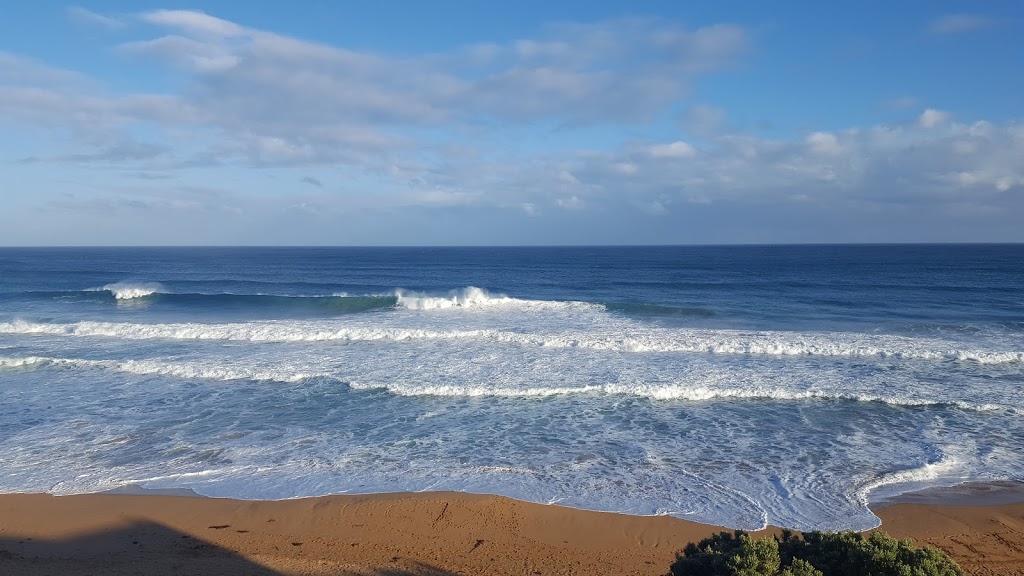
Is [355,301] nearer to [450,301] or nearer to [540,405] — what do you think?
[450,301]

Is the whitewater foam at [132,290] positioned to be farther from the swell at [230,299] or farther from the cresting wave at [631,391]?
the cresting wave at [631,391]

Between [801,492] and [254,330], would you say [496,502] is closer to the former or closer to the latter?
[801,492]

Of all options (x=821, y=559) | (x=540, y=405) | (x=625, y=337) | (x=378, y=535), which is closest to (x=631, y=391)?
(x=540, y=405)

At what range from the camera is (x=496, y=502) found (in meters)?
8.80

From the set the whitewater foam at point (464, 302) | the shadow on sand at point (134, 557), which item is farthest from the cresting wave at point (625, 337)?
the shadow on sand at point (134, 557)

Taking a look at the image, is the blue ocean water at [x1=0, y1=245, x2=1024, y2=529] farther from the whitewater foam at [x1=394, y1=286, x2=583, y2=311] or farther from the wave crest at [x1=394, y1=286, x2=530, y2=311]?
the wave crest at [x1=394, y1=286, x2=530, y2=311]

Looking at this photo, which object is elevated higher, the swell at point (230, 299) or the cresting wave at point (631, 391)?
the swell at point (230, 299)

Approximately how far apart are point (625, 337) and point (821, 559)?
53.0 feet

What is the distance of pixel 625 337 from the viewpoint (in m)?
21.2

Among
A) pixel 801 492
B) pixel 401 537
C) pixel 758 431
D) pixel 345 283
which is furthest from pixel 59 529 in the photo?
pixel 345 283

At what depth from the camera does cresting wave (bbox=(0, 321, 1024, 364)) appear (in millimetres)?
18812

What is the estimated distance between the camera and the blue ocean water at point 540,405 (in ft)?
31.6

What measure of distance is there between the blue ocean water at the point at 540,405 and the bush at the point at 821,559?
3.15 m

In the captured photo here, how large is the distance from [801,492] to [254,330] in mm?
19906
